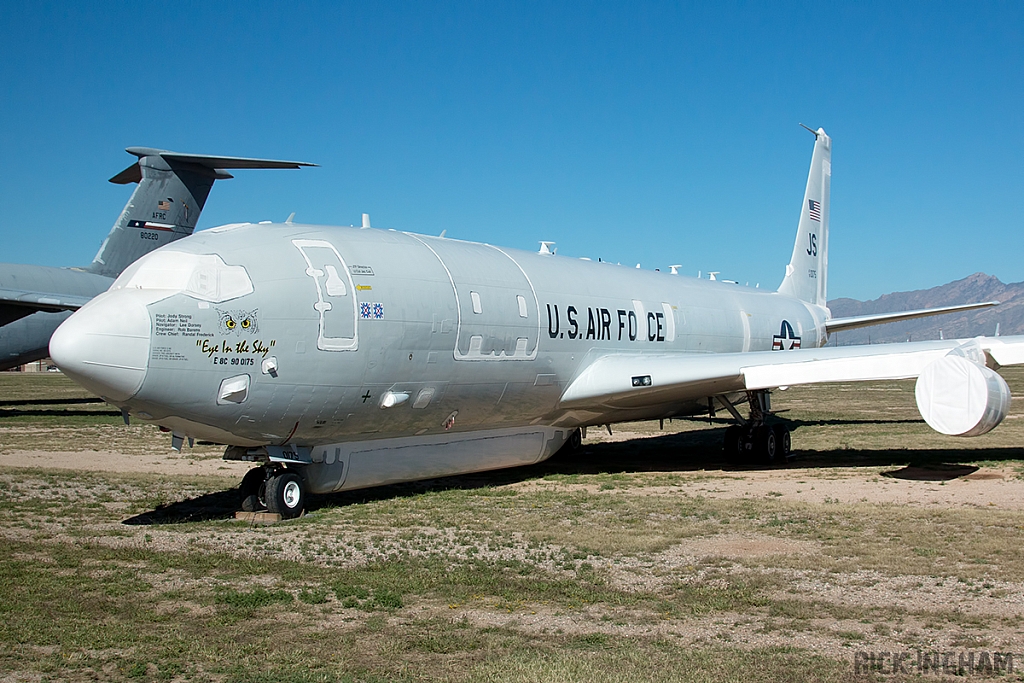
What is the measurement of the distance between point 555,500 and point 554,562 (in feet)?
13.0

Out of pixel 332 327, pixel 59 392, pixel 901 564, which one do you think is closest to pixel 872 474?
pixel 901 564

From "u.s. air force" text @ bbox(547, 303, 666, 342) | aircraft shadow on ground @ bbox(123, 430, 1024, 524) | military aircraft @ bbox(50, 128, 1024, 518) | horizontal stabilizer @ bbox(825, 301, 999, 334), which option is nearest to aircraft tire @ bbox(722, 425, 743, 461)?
aircraft shadow on ground @ bbox(123, 430, 1024, 524)

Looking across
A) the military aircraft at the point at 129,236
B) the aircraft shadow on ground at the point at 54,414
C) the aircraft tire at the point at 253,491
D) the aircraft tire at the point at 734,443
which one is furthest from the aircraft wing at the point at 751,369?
the aircraft shadow on ground at the point at 54,414

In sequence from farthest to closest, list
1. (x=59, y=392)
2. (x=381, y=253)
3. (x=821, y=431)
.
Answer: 1. (x=59, y=392)
2. (x=821, y=431)
3. (x=381, y=253)

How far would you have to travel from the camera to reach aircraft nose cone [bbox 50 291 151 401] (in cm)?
946

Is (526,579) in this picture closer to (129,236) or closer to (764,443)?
(764,443)

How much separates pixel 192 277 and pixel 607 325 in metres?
7.50

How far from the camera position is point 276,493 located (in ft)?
36.6

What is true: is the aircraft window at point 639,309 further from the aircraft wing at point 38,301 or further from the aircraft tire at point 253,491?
the aircraft wing at point 38,301

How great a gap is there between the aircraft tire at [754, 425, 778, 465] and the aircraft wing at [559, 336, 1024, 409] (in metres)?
2.20

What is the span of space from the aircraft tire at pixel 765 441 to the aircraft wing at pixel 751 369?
2.20m

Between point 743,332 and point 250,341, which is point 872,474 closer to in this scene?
point 743,332

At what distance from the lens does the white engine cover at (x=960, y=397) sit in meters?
12.5

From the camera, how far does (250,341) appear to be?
10.4 meters
